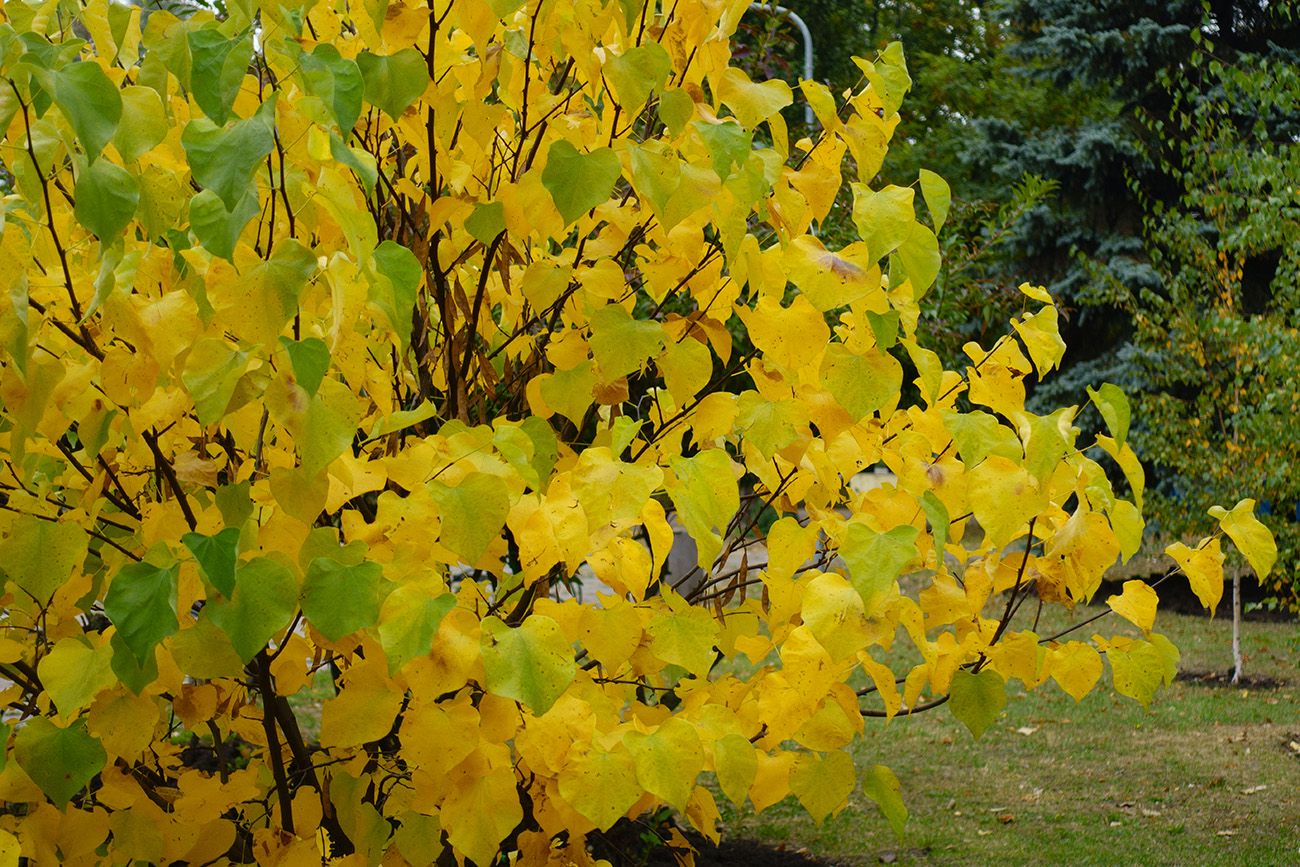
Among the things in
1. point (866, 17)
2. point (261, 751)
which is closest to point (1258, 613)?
point (261, 751)

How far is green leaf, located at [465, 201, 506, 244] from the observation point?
1517 mm

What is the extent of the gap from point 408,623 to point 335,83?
480mm

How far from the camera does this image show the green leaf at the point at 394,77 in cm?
133

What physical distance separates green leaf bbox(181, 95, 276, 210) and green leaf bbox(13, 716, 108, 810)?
623mm

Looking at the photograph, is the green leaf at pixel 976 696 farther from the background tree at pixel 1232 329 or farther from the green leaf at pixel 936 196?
the background tree at pixel 1232 329

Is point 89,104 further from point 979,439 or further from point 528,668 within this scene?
point 979,439

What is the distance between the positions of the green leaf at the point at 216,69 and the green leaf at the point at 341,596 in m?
0.40

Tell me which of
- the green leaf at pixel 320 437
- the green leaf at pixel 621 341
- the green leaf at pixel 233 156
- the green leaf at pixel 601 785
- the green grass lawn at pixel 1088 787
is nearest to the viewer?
the green leaf at pixel 233 156

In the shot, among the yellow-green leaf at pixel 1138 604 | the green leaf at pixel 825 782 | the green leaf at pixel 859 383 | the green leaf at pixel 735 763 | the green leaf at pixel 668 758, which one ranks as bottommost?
the green leaf at pixel 825 782

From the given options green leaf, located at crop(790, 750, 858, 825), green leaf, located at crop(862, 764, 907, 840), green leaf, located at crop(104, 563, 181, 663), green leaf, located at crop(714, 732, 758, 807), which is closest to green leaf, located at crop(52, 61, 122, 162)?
green leaf, located at crop(104, 563, 181, 663)

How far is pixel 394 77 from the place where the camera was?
1.33 metres

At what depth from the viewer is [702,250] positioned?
1600 millimetres

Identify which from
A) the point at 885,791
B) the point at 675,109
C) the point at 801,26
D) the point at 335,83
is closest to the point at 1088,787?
the point at 885,791

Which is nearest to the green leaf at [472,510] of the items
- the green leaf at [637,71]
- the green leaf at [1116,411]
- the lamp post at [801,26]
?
the green leaf at [637,71]
